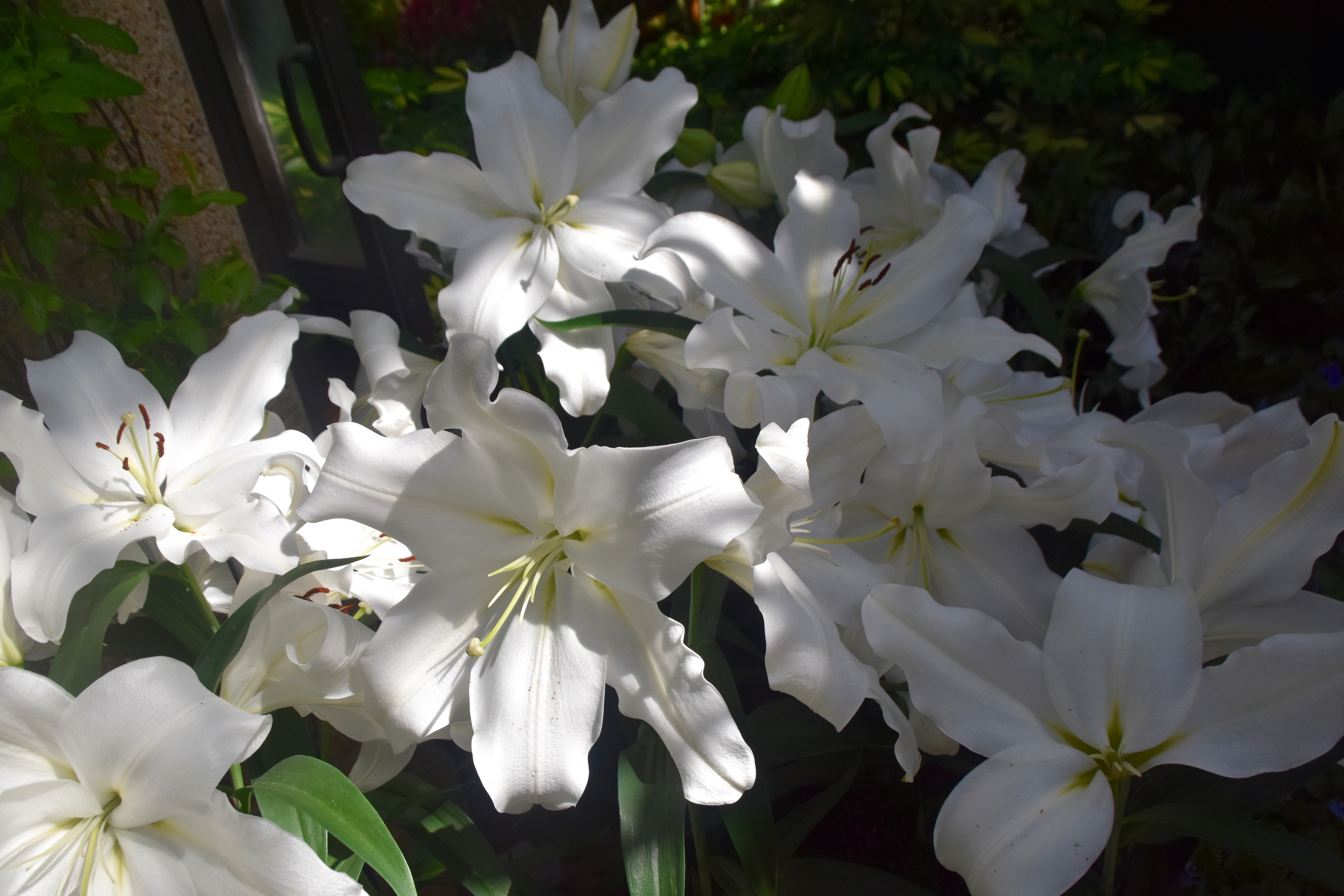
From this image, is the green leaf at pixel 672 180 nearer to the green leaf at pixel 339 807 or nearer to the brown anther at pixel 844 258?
the brown anther at pixel 844 258

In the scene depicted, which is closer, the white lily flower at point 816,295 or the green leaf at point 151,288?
the white lily flower at point 816,295

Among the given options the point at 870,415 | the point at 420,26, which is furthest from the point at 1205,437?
the point at 420,26

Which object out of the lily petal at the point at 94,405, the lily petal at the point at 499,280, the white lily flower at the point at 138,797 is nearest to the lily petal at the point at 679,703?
the white lily flower at the point at 138,797

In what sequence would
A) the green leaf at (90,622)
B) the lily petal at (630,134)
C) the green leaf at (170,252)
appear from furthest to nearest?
the green leaf at (170,252), the lily petal at (630,134), the green leaf at (90,622)

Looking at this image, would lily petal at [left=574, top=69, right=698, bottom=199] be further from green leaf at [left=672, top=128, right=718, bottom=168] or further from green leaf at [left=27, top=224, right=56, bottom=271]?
green leaf at [left=27, top=224, right=56, bottom=271]

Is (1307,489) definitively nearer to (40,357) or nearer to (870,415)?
(870,415)

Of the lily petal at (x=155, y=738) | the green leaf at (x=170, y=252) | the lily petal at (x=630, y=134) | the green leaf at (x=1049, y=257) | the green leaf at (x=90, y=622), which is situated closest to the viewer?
the lily petal at (x=155, y=738)
